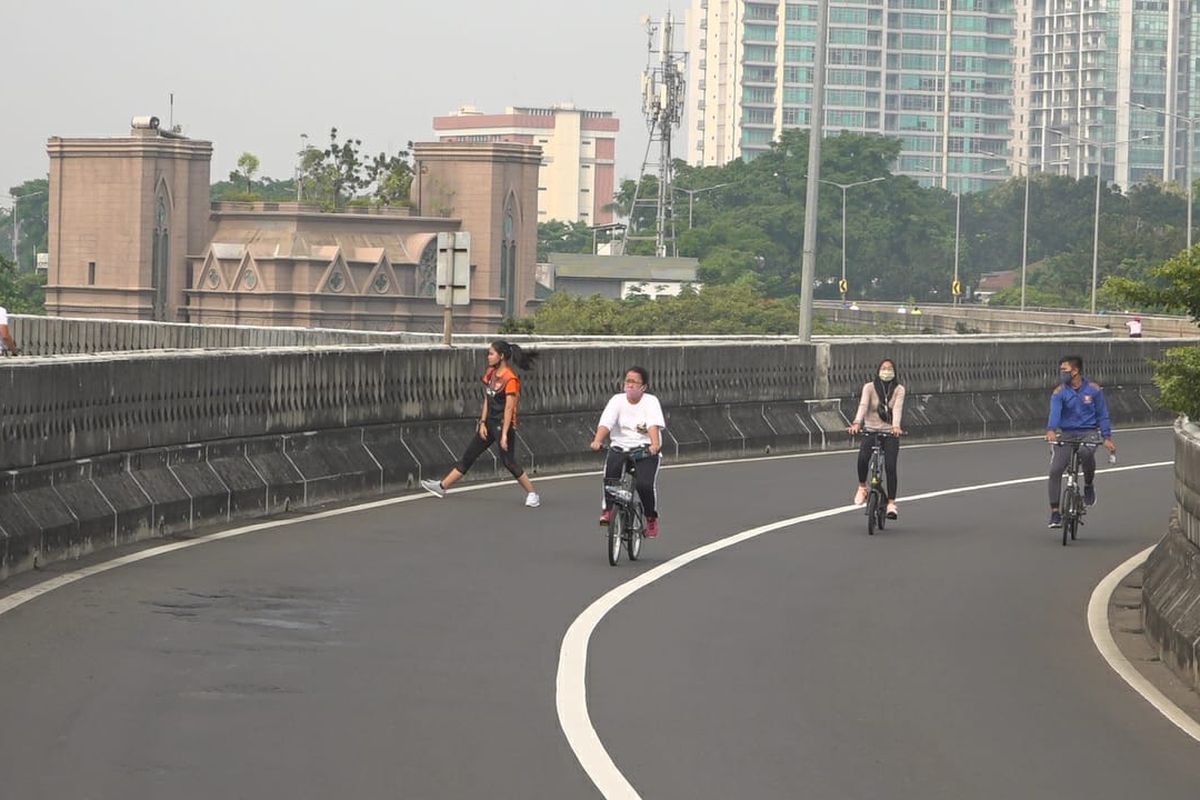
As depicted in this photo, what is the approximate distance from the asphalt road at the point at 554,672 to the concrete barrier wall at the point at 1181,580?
0.43 metres

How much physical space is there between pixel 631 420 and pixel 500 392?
455 cm

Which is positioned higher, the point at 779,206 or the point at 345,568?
the point at 779,206

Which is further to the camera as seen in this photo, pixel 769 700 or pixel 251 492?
pixel 251 492

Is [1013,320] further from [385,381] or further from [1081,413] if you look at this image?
[1081,413]

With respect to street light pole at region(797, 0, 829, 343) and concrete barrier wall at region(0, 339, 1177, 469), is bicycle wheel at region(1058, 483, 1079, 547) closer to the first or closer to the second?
concrete barrier wall at region(0, 339, 1177, 469)

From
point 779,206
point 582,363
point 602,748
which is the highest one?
point 779,206

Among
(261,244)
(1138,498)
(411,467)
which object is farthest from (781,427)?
(261,244)

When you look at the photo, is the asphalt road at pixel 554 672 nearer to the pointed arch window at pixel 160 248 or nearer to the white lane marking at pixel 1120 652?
the white lane marking at pixel 1120 652

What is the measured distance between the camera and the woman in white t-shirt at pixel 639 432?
17.6 m

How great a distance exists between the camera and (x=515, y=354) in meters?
23.1

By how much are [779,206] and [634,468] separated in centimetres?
17697

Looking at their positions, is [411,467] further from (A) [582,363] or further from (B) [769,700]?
(B) [769,700]

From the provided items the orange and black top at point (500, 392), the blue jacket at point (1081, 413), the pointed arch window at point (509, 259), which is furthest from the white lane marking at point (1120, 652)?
the pointed arch window at point (509, 259)

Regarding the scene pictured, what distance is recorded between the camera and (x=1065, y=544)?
63.9 feet
